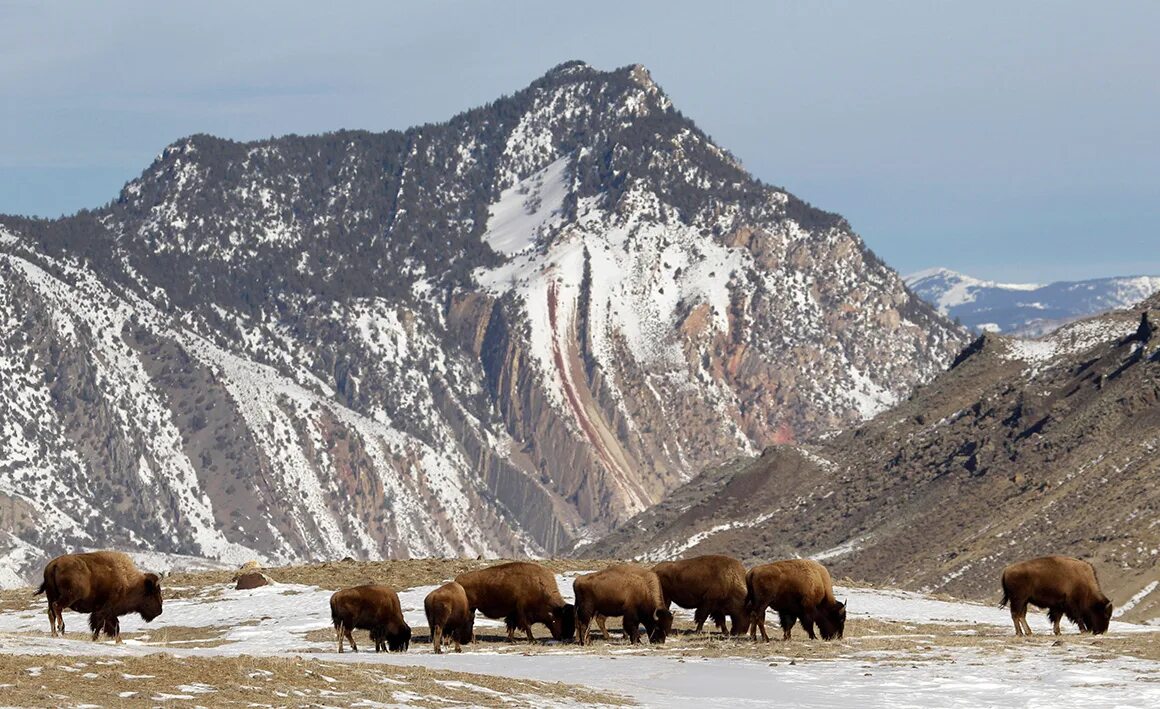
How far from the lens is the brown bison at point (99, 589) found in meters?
44.9

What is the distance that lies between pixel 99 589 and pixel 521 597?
A: 10.4 m

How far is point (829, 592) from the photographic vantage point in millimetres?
49875

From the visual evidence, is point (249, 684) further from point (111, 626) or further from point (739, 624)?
point (739, 624)

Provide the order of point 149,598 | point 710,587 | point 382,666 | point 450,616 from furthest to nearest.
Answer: point 710,587
point 450,616
point 149,598
point 382,666

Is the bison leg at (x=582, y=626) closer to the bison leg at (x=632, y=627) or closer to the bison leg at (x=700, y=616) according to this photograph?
the bison leg at (x=632, y=627)

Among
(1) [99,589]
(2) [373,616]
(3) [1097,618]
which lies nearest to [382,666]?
(2) [373,616]

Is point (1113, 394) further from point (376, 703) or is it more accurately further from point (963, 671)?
point (376, 703)

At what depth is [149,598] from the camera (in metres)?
47.0

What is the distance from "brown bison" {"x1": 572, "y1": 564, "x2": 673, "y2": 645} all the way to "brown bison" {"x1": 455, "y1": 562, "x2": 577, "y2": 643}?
3.19ft

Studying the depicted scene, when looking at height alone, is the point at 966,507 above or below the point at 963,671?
above

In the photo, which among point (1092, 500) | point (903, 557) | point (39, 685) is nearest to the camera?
point (39, 685)

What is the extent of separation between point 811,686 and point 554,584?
10.9 m

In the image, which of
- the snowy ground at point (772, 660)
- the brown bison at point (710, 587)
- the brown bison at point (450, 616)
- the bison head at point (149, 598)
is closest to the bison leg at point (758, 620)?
the snowy ground at point (772, 660)

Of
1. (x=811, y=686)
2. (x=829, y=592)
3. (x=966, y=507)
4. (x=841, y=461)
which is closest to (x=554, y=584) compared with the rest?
(x=829, y=592)
